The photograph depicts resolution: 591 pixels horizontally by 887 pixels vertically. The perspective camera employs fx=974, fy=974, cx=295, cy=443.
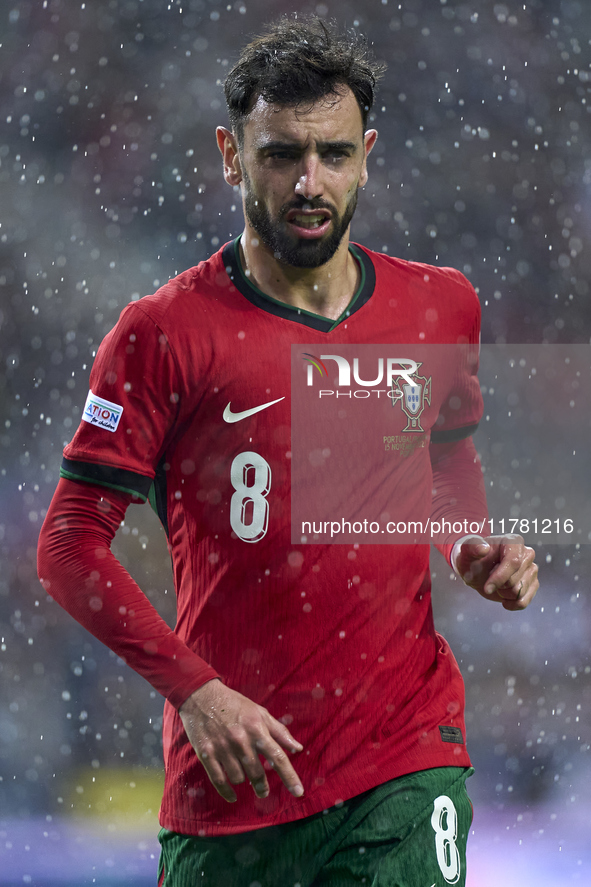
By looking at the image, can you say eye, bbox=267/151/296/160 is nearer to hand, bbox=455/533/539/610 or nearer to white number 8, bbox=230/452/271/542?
white number 8, bbox=230/452/271/542

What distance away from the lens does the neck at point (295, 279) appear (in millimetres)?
2000

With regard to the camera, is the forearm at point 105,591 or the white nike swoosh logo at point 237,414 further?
the white nike swoosh logo at point 237,414

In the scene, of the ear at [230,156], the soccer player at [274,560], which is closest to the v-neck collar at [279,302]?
the soccer player at [274,560]

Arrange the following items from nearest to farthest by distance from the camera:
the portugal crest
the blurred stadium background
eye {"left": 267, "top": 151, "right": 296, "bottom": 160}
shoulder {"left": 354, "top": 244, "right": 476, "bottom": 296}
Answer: eye {"left": 267, "top": 151, "right": 296, "bottom": 160}, the portugal crest, shoulder {"left": 354, "top": 244, "right": 476, "bottom": 296}, the blurred stadium background

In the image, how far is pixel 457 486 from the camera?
7.42 feet

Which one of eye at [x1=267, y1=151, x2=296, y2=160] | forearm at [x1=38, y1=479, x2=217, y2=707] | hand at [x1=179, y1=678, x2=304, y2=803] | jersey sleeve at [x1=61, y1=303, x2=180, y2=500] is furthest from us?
→ eye at [x1=267, y1=151, x2=296, y2=160]

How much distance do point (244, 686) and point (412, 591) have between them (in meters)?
0.38

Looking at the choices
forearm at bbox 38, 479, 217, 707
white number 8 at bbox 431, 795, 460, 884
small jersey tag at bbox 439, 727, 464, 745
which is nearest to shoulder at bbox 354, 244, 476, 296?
forearm at bbox 38, 479, 217, 707

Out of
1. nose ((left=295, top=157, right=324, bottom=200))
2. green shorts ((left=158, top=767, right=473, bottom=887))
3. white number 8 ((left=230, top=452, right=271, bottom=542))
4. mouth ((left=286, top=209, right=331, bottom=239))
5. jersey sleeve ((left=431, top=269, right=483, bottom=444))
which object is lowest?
green shorts ((left=158, top=767, right=473, bottom=887))

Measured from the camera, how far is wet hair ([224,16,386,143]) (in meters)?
1.92

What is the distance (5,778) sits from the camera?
15.6 ft

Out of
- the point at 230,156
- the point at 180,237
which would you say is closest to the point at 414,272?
the point at 230,156

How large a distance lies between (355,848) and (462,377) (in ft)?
3.36

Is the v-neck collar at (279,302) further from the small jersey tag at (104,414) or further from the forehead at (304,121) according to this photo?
the small jersey tag at (104,414)
